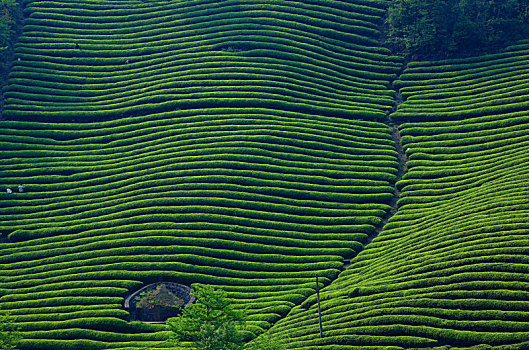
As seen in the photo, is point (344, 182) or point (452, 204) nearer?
point (452, 204)

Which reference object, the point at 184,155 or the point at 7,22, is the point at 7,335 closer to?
the point at 184,155

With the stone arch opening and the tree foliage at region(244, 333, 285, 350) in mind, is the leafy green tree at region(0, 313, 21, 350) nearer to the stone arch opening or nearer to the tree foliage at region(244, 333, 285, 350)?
the stone arch opening

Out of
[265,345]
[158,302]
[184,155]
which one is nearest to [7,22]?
[184,155]

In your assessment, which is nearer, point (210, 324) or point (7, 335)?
point (210, 324)

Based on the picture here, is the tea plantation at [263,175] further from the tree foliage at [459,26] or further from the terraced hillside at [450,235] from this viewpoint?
the tree foliage at [459,26]

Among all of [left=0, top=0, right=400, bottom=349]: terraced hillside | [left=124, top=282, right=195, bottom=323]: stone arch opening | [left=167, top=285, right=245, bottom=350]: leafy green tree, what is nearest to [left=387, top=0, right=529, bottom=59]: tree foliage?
[left=0, top=0, right=400, bottom=349]: terraced hillside

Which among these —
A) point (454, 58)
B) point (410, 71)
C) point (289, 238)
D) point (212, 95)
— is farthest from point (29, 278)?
point (454, 58)

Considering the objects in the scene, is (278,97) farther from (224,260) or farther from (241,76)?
(224,260)
